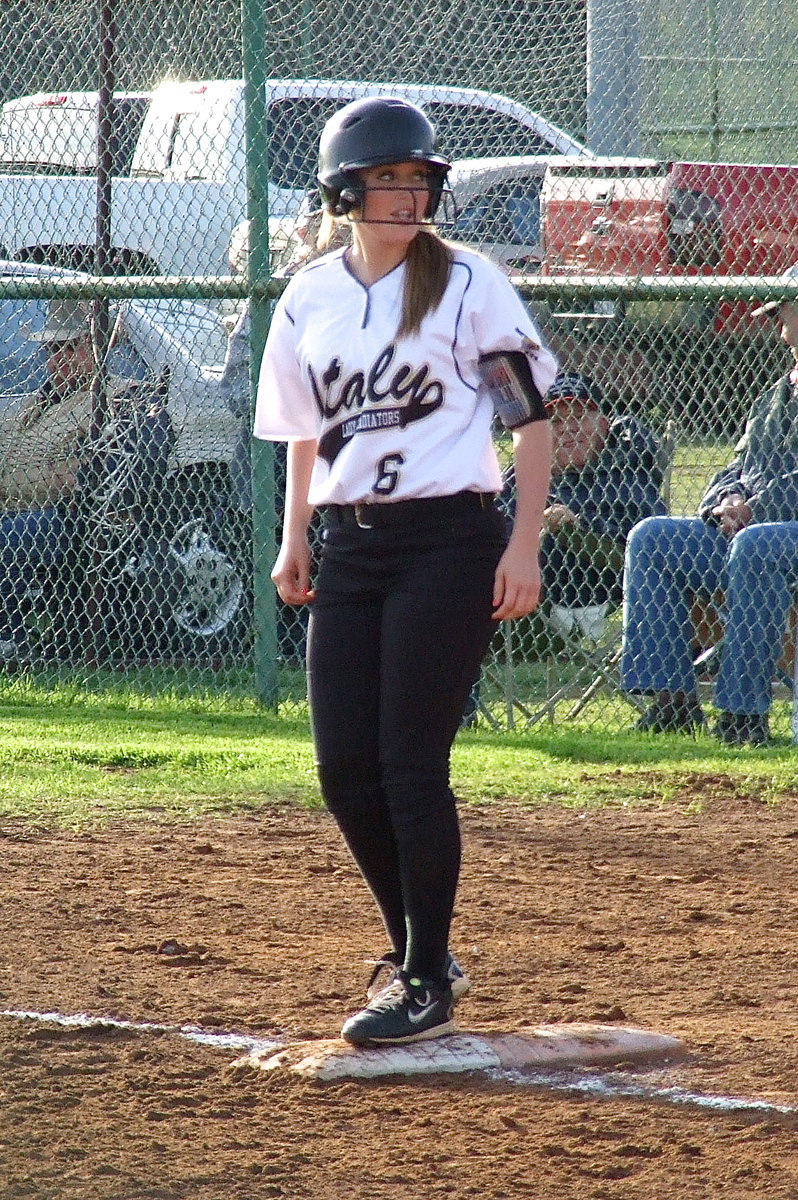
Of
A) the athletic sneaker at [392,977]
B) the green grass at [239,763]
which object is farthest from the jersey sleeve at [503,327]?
the green grass at [239,763]

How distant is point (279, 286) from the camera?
733cm

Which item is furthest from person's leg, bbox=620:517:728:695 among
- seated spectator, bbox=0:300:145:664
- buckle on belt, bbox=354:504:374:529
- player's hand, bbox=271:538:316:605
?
buckle on belt, bbox=354:504:374:529

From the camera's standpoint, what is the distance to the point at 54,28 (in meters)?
8.50

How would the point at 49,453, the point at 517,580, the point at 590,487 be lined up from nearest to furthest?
the point at 517,580 < the point at 590,487 < the point at 49,453

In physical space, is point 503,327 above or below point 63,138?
below

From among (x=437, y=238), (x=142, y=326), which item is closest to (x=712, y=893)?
(x=437, y=238)

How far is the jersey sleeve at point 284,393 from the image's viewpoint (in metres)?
3.54

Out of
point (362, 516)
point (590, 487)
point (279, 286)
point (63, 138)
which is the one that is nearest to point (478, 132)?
point (279, 286)

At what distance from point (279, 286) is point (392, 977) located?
426 centimetres

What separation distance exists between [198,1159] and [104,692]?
17.0ft

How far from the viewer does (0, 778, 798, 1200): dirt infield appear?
2916mm

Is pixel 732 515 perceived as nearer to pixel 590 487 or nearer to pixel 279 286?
pixel 590 487

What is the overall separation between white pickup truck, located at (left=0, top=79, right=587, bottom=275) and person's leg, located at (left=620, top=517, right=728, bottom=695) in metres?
1.93

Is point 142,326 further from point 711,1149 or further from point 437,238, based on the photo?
point 711,1149
